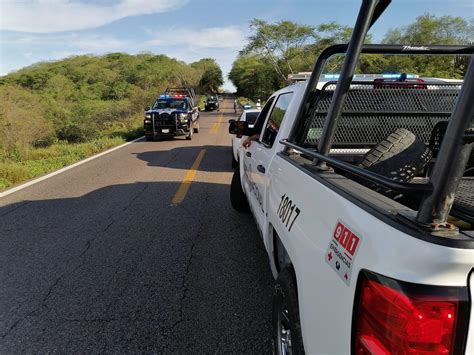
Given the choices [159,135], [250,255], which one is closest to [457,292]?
[250,255]

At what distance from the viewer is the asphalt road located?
9.99ft

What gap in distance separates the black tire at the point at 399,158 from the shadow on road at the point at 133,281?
5.02ft

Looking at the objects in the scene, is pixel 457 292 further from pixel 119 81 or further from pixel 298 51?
pixel 119 81

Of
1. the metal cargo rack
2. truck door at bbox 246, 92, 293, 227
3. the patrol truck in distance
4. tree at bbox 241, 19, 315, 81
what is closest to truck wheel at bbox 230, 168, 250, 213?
truck door at bbox 246, 92, 293, 227

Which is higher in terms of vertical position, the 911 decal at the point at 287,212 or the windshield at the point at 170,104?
the 911 decal at the point at 287,212

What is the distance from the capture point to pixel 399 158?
243 cm

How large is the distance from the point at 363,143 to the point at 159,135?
1483cm

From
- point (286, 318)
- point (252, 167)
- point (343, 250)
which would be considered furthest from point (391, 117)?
point (343, 250)

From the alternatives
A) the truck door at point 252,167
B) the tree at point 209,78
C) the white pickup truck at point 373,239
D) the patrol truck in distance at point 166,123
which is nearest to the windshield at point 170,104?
the patrol truck in distance at point 166,123

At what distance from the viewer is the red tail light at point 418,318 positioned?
1.18 m

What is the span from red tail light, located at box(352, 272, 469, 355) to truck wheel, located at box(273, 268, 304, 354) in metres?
0.76

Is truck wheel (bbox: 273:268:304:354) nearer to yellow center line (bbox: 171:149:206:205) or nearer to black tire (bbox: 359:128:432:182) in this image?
black tire (bbox: 359:128:432:182)

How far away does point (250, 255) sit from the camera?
14.8ft

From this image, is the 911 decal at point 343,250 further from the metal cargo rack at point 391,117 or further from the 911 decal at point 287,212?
the 911 decal at point 287,212
